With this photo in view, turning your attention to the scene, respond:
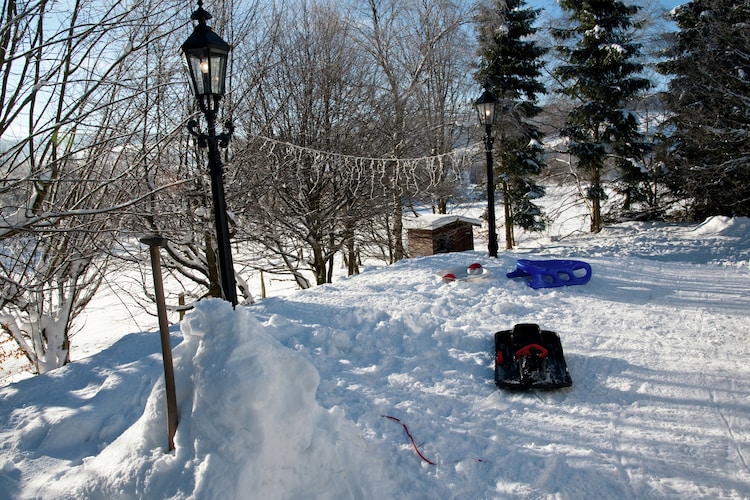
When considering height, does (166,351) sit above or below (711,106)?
below

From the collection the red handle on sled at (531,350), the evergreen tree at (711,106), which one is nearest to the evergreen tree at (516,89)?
the evergreen tree at (711,106)

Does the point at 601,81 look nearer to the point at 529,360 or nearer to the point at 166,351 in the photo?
the point at 529,360

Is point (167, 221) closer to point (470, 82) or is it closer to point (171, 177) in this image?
point (171, 177)

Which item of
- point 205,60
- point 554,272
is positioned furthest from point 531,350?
point 205,60

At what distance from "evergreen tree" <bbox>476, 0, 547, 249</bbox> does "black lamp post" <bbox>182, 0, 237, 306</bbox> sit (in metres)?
14.0

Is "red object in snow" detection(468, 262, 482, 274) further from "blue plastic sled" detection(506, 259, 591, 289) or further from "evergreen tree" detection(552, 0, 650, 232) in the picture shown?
"evergreen tree" detection(552, 0, 650, 232)

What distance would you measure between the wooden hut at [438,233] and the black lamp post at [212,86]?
10.0 meters

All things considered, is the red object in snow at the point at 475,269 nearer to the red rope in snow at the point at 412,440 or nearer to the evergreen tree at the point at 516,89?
the red rope in snow at the point at 412,440

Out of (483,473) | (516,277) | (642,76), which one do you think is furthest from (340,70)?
(642,76)

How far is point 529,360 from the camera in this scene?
13.1ft

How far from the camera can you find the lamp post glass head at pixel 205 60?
4141mm

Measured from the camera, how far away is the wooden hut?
1411cm

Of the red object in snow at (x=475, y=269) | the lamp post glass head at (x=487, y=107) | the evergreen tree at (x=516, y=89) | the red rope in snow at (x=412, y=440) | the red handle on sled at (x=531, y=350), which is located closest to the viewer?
the red rope in snow at (x=412, y=440)

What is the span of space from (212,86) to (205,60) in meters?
0.23
